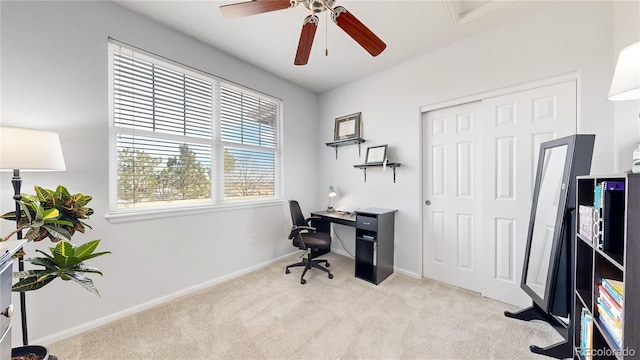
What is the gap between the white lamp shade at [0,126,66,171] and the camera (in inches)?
46.3

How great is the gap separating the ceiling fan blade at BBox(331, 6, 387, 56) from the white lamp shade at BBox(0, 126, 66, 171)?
6.06 ft

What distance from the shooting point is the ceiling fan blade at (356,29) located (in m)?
1.35

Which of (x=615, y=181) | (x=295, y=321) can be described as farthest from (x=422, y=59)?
(x=295, y=321)

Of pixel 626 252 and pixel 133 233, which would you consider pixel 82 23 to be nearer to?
pixel 133 233

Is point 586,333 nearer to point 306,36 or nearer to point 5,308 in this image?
point 306,36

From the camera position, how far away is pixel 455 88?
2.46 metres

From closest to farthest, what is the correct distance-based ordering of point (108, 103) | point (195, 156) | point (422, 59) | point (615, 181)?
point (615, 181)
point (108, 103)
point (195, 156)
point (422, 59)

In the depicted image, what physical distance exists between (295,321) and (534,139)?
2.67m

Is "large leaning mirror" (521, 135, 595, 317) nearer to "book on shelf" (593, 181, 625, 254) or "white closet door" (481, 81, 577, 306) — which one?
"white closet door" (481, 81, 577, 306)

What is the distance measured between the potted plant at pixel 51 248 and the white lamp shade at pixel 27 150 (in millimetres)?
167

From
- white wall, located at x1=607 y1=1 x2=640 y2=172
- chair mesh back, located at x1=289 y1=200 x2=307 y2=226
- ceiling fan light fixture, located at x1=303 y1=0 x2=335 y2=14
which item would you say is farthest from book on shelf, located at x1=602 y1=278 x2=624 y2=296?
chair mesh back, located at x1=289 y1=200 x2=307 y2=226

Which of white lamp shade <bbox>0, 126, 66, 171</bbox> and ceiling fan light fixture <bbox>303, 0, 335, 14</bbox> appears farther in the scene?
ceiling fan light fixture <bbox>303, 0, 335, 14</bbox>

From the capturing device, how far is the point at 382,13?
203 cm

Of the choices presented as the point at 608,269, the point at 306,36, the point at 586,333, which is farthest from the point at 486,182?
the point at 306,36
